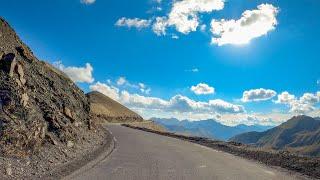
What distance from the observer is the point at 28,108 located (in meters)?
19.9

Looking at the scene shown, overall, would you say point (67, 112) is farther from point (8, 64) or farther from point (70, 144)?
point (8, 64)

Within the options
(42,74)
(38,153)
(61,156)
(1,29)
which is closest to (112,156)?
(61,156)

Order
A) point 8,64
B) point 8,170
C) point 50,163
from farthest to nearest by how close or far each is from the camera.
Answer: point 8,64 → point 50,163 → point 8,170

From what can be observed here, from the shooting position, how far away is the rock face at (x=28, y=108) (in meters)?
17.2

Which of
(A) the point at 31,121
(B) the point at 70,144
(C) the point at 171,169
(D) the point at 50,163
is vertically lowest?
(D) the point at 50,163

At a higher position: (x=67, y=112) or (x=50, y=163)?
(x=67, y=112)

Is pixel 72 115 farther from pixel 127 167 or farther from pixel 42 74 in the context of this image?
pixel 127 167

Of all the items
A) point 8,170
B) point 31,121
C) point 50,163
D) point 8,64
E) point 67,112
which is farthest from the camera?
point 67,112

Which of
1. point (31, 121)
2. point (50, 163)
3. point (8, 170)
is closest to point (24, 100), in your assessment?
point (31, 121)

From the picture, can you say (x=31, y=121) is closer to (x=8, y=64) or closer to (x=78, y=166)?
(x=78, y=166)

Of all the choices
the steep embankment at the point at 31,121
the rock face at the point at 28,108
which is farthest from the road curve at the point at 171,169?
the rock face at the point at 28,108

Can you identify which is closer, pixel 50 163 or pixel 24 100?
pixel 50 163

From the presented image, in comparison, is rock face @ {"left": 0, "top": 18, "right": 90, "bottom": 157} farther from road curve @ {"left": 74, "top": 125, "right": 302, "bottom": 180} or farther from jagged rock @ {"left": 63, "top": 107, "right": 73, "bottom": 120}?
road curve @ {"left": 74, "top": 125, "right": 302, "bottom": 180}

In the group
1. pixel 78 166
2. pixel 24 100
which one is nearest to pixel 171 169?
pixel 78 166
